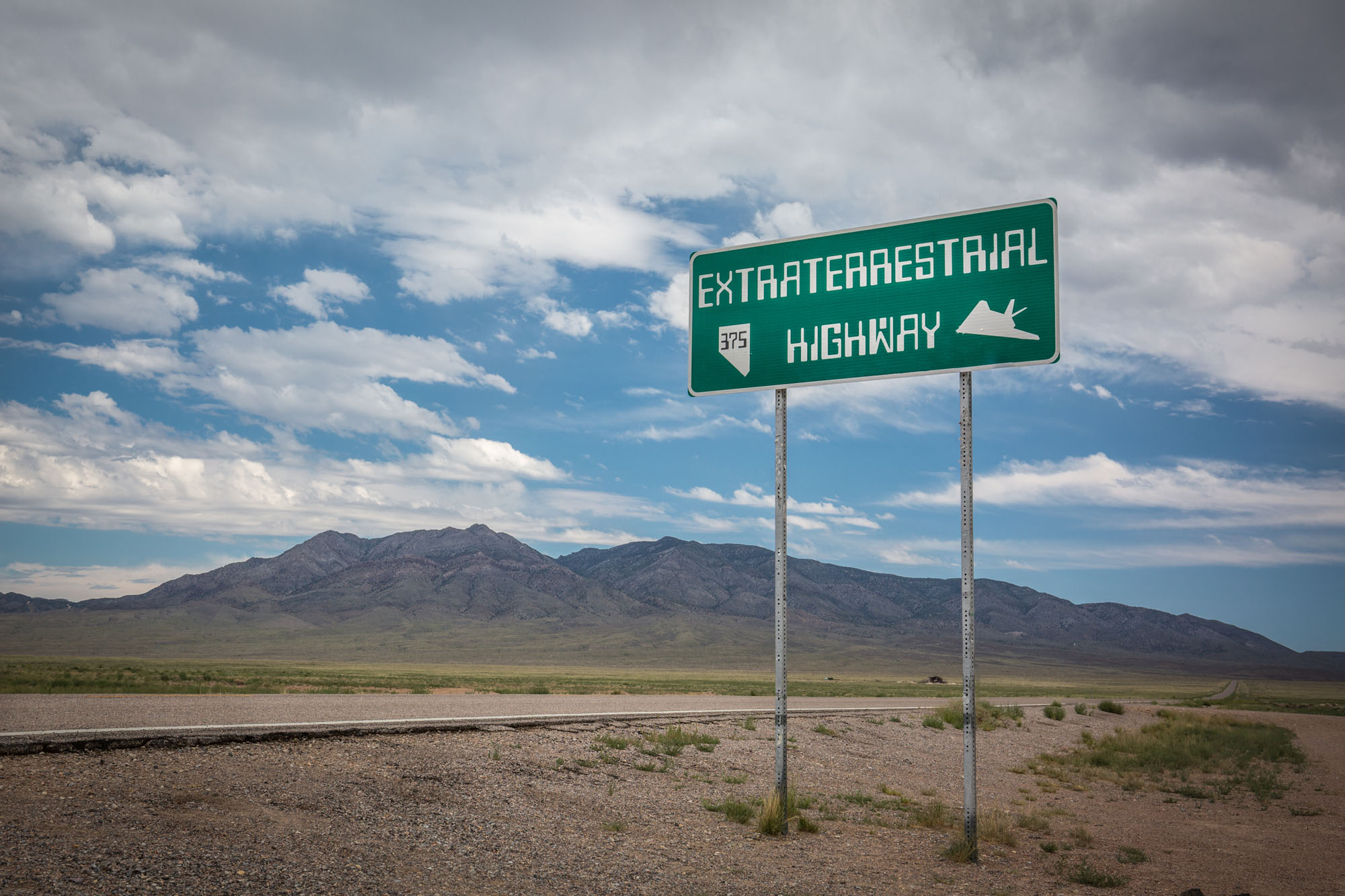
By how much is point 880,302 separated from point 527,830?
23.1 feet

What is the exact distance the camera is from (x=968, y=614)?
9.52m

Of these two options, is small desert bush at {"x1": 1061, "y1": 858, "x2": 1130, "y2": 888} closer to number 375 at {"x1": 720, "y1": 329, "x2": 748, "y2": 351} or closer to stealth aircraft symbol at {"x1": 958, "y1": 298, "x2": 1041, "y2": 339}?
stealth aircraft symbol at {"x1": 958, "y1": 298, "x2": 1041, "y2": 339}

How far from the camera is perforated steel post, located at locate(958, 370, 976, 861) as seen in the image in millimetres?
9398

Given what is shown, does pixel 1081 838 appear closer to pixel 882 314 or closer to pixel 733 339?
pixel 882 314

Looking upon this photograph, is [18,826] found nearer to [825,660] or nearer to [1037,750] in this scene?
[1037,750]

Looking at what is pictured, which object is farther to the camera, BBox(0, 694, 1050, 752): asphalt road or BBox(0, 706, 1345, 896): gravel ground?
BBox(0, 694, 1050, 752): asphalt road

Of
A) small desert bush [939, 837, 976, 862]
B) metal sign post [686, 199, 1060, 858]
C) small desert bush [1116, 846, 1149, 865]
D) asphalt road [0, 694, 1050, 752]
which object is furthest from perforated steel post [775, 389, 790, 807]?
asphalt road [0, 694, 1050, 752]

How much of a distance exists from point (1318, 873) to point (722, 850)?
26.7 ft

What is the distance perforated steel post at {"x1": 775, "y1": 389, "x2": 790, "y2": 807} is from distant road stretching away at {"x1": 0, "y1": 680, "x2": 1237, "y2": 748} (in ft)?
17.7

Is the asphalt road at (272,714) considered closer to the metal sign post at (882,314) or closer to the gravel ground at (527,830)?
the gravel ground at (527,830)

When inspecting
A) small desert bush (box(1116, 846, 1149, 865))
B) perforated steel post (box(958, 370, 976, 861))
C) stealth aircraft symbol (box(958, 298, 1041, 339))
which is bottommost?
small desert bush (box(1116, 846, 1149, 865))

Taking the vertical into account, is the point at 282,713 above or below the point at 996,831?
above

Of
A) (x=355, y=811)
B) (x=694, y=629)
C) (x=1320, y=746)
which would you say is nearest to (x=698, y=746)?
(x=355, y=811)

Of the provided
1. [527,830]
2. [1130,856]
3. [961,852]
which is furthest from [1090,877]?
[527,830]
